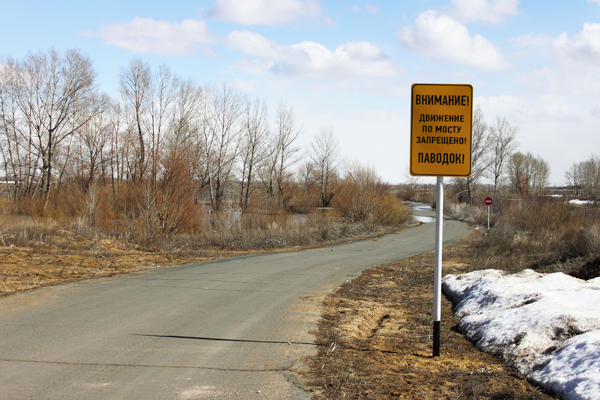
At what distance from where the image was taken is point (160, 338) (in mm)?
6539

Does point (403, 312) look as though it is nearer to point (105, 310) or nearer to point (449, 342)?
point (449, 342)

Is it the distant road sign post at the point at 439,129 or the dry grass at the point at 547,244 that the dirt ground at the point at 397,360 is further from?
the dry grass at the point at 547,244

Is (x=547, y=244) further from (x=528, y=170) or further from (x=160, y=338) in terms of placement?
(x=528, y=170)

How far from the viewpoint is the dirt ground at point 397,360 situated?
179 inches

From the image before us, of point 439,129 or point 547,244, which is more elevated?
point 439,129

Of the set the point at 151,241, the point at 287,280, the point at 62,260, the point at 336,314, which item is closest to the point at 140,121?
the point at 151,241

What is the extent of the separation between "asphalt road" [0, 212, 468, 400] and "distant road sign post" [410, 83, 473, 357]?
2.55 m

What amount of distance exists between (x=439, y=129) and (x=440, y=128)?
0.02 metres

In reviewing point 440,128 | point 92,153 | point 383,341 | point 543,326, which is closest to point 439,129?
point 440,128

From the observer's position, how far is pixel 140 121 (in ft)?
163

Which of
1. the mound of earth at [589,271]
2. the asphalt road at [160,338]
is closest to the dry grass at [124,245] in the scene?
the asphalt road at [160,338]

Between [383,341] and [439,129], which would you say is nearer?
[439,129]

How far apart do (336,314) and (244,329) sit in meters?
1.94

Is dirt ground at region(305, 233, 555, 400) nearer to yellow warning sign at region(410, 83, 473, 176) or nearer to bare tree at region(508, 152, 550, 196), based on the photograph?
yellow warning sign at region(410, 83, 473, 176)
